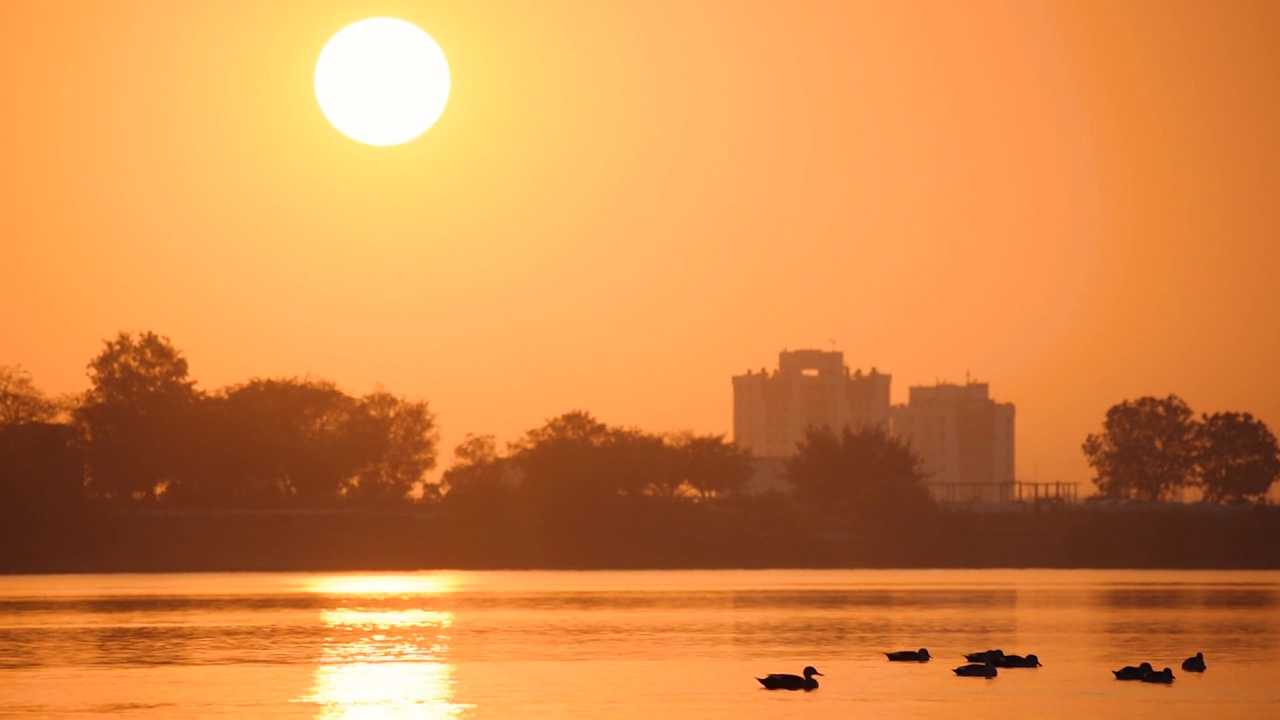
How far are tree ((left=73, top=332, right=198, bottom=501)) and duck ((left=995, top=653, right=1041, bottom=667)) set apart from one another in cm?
11658

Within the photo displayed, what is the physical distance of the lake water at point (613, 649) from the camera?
61875 mm

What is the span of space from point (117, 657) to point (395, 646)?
9640 millimetres

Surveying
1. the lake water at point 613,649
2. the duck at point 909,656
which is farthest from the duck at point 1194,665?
the duck at point 909,656

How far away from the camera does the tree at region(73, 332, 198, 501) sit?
17862 centimetres

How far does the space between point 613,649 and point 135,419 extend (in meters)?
109

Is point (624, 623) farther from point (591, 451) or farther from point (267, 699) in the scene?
point (591, 451)

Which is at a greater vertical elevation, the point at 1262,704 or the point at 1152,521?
the point at 1152,521

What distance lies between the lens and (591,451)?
200m

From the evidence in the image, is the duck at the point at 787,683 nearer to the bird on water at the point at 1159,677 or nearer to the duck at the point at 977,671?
the duck at the point at 977,671

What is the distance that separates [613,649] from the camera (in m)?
81.2

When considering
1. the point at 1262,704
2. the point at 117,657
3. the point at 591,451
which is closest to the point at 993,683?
the point at 1262,704

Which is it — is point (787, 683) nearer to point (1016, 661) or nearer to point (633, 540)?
point (1016, 661)

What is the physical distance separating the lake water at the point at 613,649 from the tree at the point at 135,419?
3938 cm

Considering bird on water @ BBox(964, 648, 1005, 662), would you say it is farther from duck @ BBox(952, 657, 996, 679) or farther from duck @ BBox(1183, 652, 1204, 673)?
duck @ BBox(1183, 652, 1204, 673)
